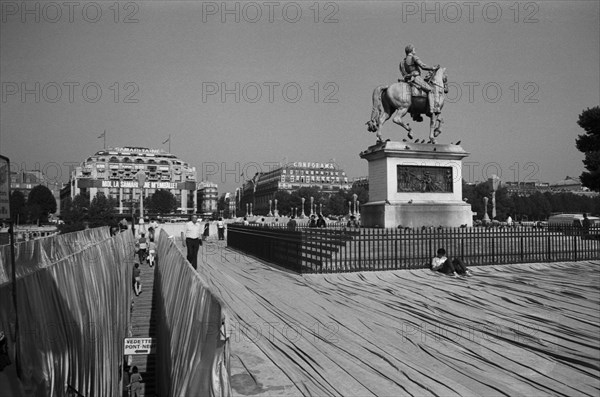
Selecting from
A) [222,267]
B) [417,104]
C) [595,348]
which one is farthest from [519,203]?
[595,348]

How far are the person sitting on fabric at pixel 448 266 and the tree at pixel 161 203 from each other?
130 metres

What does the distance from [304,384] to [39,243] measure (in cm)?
1096

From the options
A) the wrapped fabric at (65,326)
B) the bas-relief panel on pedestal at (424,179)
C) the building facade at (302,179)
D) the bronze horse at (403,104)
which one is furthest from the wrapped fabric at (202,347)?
the building facade at (302,179)

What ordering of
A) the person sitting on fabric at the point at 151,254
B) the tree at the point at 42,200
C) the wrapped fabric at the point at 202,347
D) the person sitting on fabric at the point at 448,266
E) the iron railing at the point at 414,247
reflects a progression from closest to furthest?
the wrapped fabric at the point at 202,347
the person sitting on fabric at the point at 448,266
the iron railing at the point at 414,247
the person sitting on fabric at the point at 151,254
the tree at the point at 42,200

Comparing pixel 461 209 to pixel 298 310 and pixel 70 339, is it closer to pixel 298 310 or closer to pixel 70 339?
pixel 298 310

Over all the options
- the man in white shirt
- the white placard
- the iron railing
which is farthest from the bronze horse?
the white placard

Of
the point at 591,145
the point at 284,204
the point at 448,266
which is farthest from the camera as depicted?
the point at 284,204

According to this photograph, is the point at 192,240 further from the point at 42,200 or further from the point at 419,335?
the point at 42,200

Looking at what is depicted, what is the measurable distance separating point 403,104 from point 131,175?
145459mm

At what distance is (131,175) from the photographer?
155m

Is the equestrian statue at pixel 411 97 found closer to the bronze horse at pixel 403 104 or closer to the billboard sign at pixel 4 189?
the bronze horse at pixel 403 104

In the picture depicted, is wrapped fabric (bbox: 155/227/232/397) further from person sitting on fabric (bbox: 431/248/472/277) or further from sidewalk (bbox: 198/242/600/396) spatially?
person sitting on fabric (bbox: 431/248/472/277)

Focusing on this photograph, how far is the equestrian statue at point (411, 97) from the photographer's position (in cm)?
2280

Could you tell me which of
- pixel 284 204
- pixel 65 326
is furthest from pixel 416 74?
pixel 284 204
